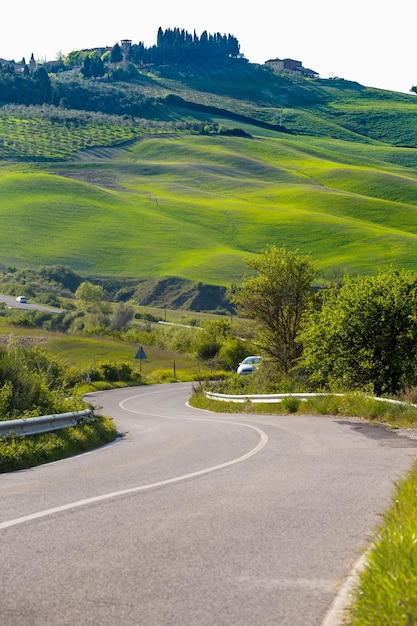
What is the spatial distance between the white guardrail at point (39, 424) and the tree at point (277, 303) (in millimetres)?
18626

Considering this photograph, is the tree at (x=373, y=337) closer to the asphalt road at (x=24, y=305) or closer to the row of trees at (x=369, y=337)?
the row of trees at (x=369, y=337)

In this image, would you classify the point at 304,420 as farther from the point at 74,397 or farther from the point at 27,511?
the point at 27,511

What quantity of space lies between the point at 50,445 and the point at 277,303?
75.4 ft

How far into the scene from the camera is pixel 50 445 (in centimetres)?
1592

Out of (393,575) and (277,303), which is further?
(277,303)

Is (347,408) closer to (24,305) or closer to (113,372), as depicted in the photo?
(113,372)

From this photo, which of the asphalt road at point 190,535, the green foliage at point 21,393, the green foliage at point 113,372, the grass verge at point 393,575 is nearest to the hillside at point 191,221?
the green foliage at point 113,372

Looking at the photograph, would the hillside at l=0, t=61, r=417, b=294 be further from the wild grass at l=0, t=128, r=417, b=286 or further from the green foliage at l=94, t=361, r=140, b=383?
the green foliage at l=94, t=361, r=140, b=383

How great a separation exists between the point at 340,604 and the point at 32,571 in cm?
213

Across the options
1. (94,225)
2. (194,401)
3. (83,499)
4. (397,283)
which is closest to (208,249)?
(94,225)

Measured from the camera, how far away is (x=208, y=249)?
141 metres

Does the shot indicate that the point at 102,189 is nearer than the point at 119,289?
No

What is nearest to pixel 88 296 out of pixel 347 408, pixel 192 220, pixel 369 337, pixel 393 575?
pixel 192 220

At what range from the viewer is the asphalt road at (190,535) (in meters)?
5.68
